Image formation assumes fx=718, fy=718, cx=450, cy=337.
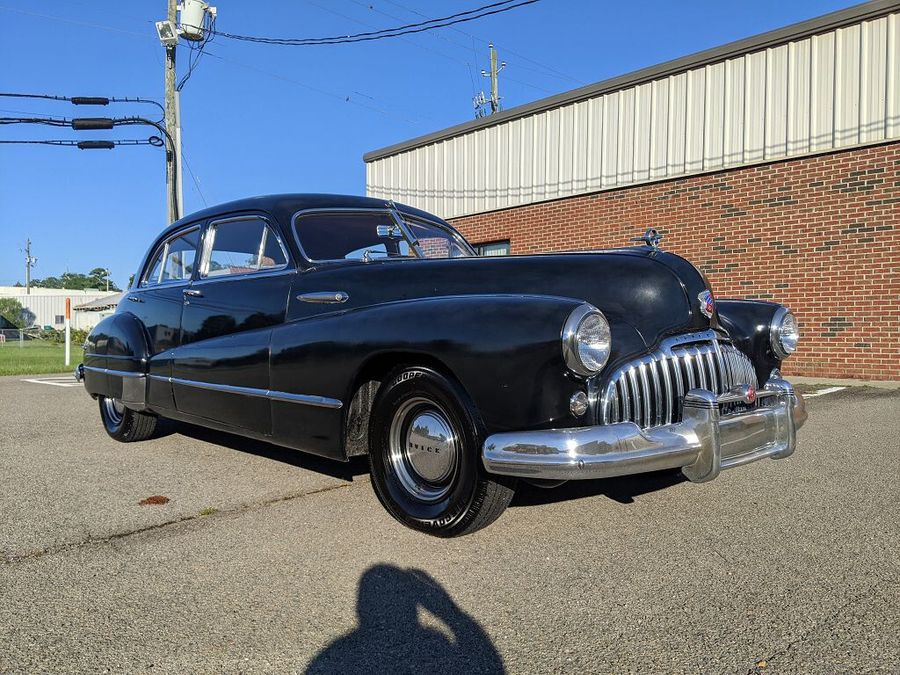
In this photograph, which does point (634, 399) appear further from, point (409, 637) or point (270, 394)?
point (270, 394)

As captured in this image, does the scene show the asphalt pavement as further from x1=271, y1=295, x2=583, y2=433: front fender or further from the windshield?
the windshield

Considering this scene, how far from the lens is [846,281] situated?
888cm

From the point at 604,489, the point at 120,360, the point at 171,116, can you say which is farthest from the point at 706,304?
the point at 171,116

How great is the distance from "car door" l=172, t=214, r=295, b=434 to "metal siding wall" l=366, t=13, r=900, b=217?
7.65 m

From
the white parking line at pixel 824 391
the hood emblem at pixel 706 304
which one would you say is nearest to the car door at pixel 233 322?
the hood emblem at pixel 706 304

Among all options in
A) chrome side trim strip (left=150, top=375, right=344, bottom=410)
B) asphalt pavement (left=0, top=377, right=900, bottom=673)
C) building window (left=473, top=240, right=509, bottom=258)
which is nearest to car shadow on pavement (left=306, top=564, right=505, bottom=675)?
asphalt pavement (left=0, top=377, right=900, bottom=673)

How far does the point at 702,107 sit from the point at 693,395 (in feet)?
27.5

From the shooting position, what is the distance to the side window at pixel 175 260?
189 inches

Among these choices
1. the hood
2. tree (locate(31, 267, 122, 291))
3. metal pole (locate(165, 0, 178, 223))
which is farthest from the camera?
tree (locate(31, 267, 122, 291))

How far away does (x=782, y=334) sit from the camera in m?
3.84

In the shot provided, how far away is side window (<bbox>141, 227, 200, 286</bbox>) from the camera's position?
4797mm

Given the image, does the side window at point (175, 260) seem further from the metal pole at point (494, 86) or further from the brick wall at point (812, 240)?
the metal pole at point (494, 86)

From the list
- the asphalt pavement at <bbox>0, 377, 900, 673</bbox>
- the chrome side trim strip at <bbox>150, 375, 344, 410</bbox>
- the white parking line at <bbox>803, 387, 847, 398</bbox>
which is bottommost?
the asphalt pavement at <bbox>0, 377, 900, 673</bbox>

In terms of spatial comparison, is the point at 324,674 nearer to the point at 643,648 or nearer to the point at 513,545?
the point at 643,648
